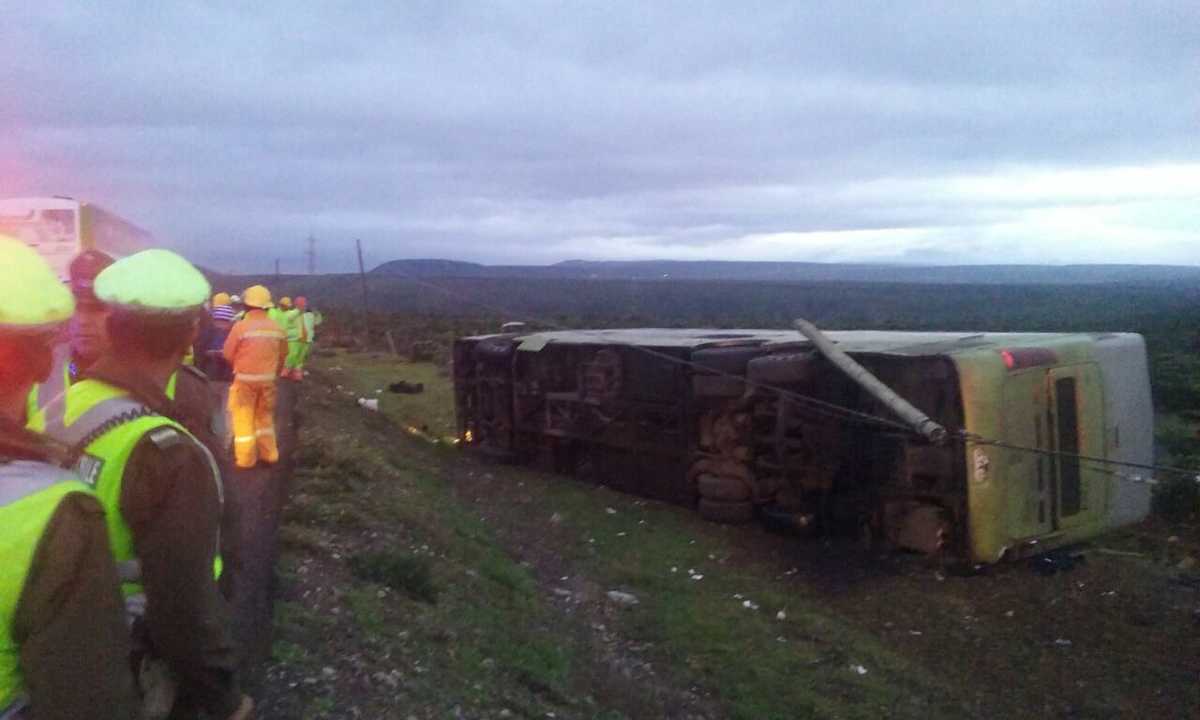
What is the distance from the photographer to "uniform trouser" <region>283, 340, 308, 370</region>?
17281 millimetres

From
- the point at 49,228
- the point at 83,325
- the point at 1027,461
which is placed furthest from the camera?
the point at 49,228

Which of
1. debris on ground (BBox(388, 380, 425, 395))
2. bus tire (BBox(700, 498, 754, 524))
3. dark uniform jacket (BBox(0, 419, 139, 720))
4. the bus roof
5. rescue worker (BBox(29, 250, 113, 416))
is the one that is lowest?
bus tire (BBox(700, 498, 754, 524))

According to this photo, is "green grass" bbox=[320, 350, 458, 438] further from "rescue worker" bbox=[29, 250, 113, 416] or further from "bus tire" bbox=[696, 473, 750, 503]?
"rescue worker" bbox=[29, 250, 113, 416]

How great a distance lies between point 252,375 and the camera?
996 centimetres

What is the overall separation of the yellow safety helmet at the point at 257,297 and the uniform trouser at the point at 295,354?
258 inches

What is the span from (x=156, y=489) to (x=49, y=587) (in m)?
0.44

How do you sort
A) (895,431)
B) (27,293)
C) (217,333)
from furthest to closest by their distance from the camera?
1. (217,333)
2. (895,431)
3. (27,293)

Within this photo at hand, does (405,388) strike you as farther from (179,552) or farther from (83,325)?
(179,552)

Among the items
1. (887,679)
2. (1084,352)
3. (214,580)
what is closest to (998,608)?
(887,679)

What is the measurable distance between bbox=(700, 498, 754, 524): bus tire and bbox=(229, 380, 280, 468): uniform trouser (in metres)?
4.17

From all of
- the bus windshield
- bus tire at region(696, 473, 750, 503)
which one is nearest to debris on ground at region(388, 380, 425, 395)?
the bus windshield

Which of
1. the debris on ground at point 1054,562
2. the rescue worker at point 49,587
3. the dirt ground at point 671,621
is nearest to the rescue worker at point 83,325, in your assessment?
the dirt ground at point 671,621

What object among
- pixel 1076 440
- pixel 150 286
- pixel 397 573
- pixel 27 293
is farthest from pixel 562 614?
pixel 27 293

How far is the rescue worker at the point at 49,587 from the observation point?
188 cm
